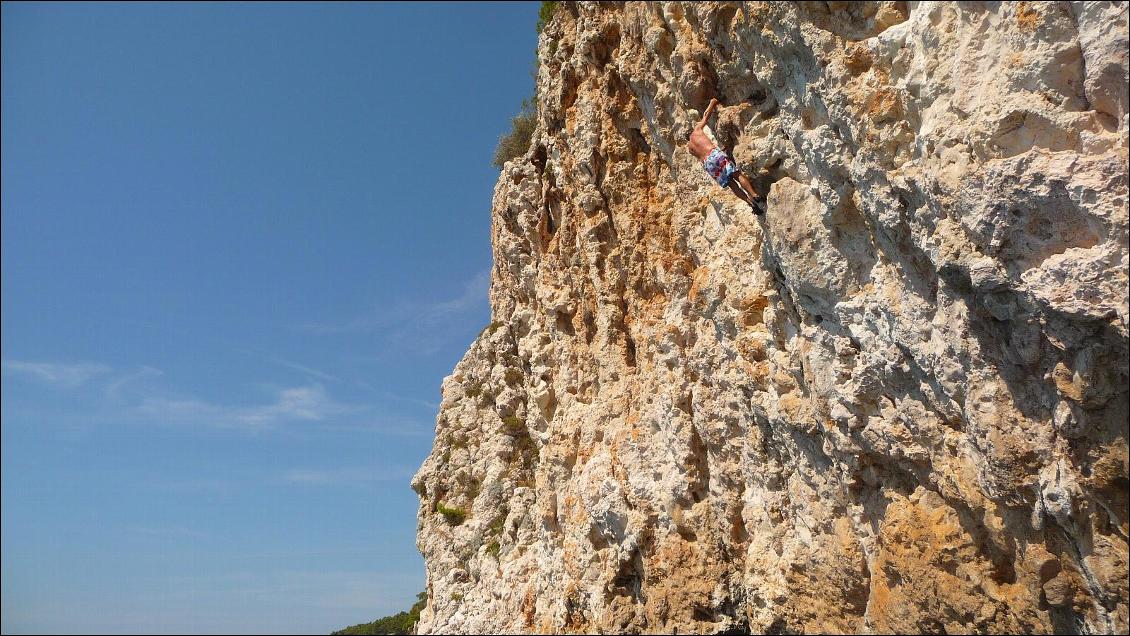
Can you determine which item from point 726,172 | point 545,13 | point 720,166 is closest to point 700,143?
point 720,166

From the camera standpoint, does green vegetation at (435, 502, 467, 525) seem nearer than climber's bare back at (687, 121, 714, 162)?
No

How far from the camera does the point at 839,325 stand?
852 cm

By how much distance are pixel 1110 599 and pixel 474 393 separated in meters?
17.6

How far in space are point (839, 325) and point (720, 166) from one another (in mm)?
2720

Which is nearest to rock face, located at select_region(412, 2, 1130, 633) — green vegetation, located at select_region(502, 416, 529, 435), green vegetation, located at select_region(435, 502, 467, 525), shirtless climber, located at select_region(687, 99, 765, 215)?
shirtless climber, located at select_region(687, 99, 765, 215)

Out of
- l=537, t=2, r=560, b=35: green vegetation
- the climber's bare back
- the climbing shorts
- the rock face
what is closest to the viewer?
the rock face

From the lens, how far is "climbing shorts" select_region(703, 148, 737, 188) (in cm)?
952

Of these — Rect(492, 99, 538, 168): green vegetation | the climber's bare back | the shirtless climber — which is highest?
Rect(492, 99, 538, 168): green vegetation

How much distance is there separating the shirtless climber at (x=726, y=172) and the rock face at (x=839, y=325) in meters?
0.33

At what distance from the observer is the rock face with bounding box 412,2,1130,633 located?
19.3 ft

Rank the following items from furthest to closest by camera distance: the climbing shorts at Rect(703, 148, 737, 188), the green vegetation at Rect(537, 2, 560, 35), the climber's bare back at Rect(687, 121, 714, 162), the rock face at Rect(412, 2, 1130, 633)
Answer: the green vegetation at Rect(537, 2, 560, 35)
the climber's bare back at Rect(687, 121, 714, 162)
the climbing shorts at Rect(703, 148, 737, 188)
the rock face at Rect(412, 2, 1130, 633)

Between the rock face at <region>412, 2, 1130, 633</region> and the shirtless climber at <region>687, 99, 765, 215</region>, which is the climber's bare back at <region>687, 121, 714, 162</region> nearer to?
the shirtless climber at <region>687, 99, 765, 215</region>

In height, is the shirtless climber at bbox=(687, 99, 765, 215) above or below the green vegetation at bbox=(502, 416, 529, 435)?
above

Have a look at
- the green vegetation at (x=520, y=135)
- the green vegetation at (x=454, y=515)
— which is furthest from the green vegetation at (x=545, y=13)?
the green vegetation at (x=454, y=515)
